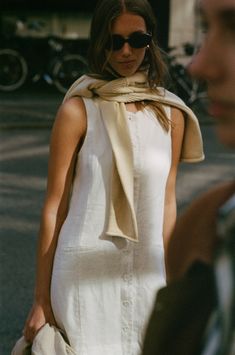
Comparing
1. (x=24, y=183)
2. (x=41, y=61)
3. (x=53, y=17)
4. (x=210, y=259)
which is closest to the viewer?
(x=210, y=259)

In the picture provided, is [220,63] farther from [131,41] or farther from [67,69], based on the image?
[67,69]

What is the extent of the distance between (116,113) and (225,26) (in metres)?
1.49

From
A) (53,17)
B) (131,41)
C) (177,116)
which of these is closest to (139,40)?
(131,41)

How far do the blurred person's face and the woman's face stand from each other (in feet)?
5.06

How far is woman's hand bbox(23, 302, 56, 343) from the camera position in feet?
8.11

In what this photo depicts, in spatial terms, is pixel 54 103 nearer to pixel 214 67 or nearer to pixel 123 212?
pixel 123 212

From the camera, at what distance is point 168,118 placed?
2.55m

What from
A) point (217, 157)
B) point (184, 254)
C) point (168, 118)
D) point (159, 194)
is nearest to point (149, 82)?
point (168, 118)

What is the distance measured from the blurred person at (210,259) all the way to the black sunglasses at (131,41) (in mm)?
1506

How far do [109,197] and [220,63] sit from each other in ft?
4.83

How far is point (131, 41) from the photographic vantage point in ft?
8.40

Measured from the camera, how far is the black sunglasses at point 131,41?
2552 millimetres

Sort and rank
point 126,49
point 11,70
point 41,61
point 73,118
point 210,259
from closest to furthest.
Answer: point 210,259
point 73,118
point 126,49
point 11,70
point 41,61

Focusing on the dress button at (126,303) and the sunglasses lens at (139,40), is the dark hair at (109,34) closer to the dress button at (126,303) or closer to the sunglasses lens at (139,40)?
the sunglasses lens at (139,40)
